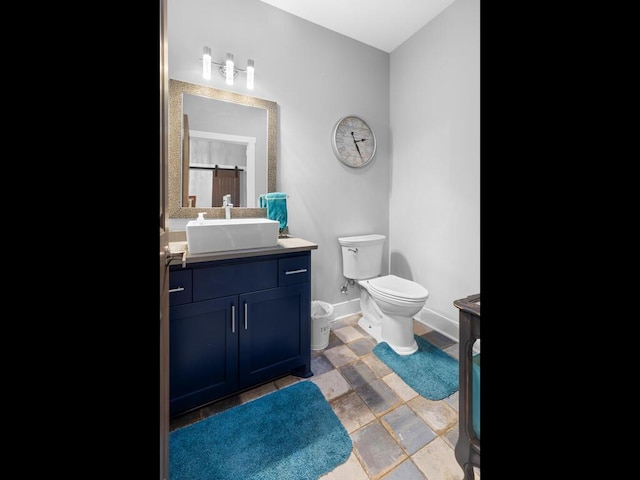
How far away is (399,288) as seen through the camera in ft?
6.95

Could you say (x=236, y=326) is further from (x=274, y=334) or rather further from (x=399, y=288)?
(x=399, y=288)

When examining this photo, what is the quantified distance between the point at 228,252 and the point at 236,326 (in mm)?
429

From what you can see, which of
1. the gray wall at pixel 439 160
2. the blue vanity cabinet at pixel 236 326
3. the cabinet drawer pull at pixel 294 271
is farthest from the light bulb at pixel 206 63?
the gray wall at pixel 439 160

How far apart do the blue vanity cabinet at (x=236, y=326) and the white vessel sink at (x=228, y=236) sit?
0.27ft

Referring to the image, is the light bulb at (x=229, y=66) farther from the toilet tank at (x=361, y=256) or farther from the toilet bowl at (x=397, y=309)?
the toilet bowl at (x=397, y=309)

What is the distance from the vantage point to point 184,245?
1597 millimetres

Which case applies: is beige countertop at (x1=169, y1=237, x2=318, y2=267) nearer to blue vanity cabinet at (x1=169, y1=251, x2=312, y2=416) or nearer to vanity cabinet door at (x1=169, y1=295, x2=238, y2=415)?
blue vanity cabinet at (x1=169, y1=251, x2=312, y2=416)

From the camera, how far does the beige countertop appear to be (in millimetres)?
1290

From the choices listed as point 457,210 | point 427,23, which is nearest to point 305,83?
point 427,23

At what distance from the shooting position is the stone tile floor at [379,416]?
113cm

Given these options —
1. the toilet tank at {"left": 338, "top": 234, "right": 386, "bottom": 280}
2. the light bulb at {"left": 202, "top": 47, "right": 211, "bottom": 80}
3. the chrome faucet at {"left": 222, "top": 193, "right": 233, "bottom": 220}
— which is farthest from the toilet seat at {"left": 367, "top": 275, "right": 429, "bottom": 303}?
the light bulb at {"left": 202, "top": 47, "right": 211, "bottom": 80}

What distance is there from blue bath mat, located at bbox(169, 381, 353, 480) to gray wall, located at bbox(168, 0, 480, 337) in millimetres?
1101
